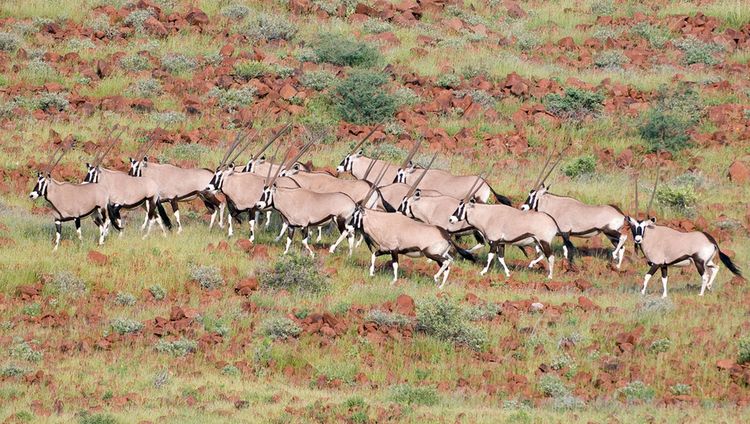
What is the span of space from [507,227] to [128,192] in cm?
785

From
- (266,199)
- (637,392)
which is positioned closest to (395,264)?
(266,199)

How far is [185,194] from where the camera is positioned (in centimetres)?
2795

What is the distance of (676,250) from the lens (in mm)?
23625

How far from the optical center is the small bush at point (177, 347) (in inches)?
771

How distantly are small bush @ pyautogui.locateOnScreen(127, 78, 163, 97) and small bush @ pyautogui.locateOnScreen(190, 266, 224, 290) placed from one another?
46.1 ft

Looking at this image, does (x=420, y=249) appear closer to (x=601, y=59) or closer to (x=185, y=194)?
(x=185, y=194)

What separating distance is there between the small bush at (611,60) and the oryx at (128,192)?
1971cm

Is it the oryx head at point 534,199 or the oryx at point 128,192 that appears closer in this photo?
the oryx at point 128,192

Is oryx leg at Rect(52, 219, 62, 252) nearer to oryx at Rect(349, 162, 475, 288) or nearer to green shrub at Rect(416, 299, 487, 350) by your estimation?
oryx at Rect(349, 162, 475, 288)

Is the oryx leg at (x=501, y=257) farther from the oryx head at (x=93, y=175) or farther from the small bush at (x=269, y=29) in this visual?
the small bush at (x=269, y=29)

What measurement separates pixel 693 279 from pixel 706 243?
7.02 ft

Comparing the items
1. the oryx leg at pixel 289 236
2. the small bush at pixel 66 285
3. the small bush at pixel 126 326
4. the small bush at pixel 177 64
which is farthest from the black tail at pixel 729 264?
the small bush at pixel 177 64

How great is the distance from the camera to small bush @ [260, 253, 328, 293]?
22.9 metres

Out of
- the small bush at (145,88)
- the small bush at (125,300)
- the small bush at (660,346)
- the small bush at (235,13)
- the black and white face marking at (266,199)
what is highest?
the small bush at (235,13)
